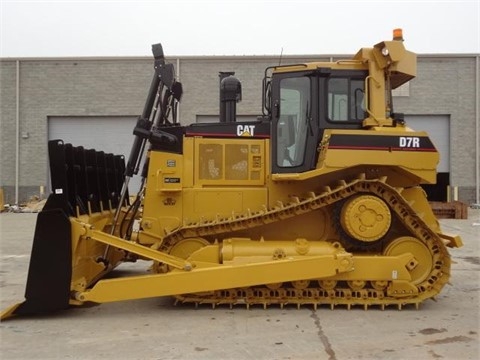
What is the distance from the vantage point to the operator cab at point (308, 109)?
21.9ft

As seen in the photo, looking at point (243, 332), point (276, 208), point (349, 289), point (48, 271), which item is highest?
point (276, 208)

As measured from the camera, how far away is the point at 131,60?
25.1 metres

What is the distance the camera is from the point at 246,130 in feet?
22.9

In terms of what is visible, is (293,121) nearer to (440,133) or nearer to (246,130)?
(246,130)

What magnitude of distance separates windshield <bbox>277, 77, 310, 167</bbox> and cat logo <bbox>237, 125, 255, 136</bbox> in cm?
40

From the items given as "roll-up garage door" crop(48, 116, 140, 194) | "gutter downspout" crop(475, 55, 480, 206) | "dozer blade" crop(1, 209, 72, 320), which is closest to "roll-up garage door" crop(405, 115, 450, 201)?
"gutter downspout" crop(475, 55, 480, 206)

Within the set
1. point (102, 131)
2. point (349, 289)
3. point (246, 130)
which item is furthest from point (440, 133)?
point (349, 289)

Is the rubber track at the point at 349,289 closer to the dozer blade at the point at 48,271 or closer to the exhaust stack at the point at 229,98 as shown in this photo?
the dozer blade at the point at 48,271

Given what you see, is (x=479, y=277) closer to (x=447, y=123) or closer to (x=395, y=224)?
(x=395, y=224)

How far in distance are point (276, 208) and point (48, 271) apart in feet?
9.21

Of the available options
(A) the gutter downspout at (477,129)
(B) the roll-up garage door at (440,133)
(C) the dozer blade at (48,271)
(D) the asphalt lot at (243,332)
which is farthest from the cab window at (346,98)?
(A) the gutter downspout at (477,129)

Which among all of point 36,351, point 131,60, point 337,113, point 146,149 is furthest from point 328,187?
point 131,60

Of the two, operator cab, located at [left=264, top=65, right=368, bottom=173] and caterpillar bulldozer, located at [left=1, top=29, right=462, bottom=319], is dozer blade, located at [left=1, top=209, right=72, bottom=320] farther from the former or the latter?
operator cab, located at [left=264, top=65, right=368, bottom=173]

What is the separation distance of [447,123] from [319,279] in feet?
68.9
